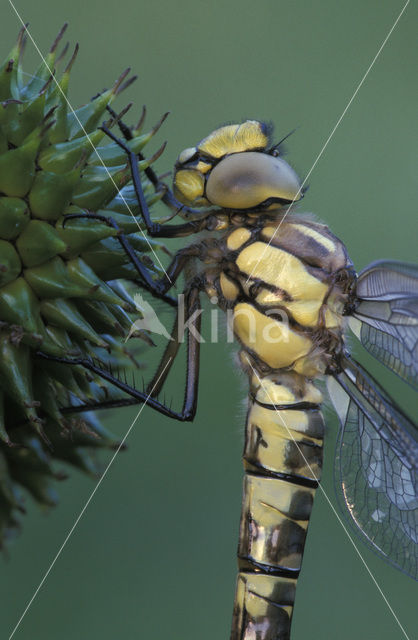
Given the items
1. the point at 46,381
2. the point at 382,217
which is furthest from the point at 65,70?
the point at 382,217

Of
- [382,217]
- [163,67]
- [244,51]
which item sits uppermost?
[244,51]

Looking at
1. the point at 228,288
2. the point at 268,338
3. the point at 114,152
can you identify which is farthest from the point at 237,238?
the point at 114,152

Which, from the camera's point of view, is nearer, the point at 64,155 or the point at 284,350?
the point at 64,155

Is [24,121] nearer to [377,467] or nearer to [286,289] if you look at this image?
[286,289]

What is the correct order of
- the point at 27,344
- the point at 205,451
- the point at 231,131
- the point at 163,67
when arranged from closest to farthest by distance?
the point at 27,344 → the point at 231,131 → the point at 205,451 → the point at 163,67

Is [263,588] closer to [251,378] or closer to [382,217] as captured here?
[251,378]

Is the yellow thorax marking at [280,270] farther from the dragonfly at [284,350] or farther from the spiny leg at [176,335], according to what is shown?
the spiny leg at [176,335]

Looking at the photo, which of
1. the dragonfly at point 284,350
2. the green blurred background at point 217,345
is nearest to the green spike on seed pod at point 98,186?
the dragonfly at point 284,350
